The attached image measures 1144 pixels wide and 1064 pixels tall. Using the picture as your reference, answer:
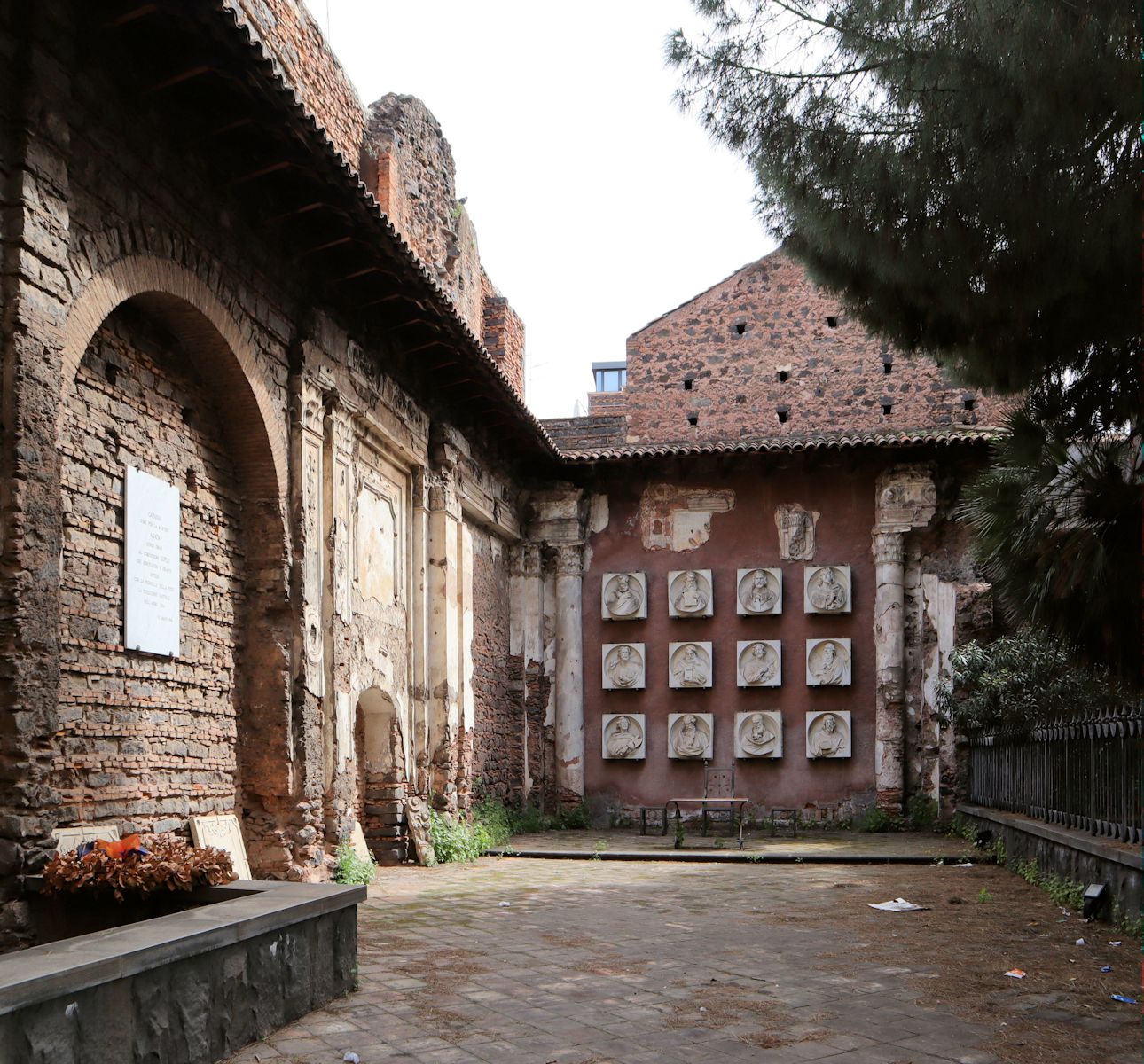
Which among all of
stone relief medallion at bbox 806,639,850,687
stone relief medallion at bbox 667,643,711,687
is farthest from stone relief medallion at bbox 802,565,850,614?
stone relief medallion at bbox 667,643,711,687

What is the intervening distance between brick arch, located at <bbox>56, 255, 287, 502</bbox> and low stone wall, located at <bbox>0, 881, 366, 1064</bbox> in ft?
8.39

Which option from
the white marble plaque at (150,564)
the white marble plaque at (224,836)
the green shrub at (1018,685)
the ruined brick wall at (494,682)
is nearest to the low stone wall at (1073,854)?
the green shrub at (1018,685)

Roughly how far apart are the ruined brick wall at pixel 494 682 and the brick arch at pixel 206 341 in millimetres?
6051

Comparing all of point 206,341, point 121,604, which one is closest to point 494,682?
point 206,341

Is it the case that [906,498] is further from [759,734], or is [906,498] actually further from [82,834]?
[82,834]

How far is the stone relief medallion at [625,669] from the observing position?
16.1 m

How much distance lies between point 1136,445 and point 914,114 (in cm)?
212

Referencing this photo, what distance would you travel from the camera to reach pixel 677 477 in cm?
1644

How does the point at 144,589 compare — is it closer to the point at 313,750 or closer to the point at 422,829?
the point at 313,750

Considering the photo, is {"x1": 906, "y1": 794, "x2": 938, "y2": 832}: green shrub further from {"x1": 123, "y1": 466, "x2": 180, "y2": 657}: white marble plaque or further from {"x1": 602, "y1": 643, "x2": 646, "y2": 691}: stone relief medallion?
{"x1": 123, "y1": 466, "x2": 180, "y2": 657}: white marble plaque

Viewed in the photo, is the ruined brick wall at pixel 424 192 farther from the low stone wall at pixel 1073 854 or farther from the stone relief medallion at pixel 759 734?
the low stone wall at pixel 1073 854

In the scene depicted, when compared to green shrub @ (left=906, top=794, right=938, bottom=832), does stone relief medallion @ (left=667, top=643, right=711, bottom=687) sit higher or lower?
higher

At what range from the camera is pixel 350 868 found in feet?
31.0

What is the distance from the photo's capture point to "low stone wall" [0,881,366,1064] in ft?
11.9
